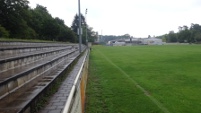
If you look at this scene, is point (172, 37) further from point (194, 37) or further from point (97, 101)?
point (97, 101)

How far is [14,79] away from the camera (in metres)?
5.93

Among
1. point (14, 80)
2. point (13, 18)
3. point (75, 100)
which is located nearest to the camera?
point (75, 100)

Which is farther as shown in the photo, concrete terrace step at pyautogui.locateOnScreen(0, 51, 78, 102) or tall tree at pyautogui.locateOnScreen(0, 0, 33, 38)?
tall tree at pyautogui.locateOnScreen(0, 0, 33, 38)

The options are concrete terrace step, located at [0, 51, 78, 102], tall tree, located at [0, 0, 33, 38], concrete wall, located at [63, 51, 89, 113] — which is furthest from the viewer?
tall tree, located at [0, 0, 33, 38]

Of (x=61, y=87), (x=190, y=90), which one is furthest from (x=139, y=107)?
(x=190, y=90)

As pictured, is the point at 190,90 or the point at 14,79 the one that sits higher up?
the point at 14,79

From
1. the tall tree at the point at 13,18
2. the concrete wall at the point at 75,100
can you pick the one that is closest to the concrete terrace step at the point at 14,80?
the concrete wall at the point at 75,100

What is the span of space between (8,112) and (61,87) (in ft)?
10.3

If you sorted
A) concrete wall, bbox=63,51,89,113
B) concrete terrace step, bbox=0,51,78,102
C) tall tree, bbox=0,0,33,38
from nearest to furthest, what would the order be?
concrete wall, bbox=63,51,89,113, concrete terrace step, bbox=0,51,78,102, tall tree, bbox=0,0,33,38

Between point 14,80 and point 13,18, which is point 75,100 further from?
point 13,18

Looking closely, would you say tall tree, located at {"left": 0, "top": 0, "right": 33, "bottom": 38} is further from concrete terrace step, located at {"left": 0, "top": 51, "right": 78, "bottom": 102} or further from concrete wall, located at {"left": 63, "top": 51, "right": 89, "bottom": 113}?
concrete wall, located at {"left": 63, "top": 51, "right": 89, "bottom": 113}

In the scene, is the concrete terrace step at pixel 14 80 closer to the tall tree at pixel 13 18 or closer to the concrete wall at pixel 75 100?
the concrete wall at pixel 75 100

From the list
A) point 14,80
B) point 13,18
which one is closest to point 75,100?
point 14,80

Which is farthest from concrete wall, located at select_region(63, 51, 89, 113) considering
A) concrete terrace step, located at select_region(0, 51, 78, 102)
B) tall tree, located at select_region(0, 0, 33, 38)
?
tall tree, located at select_region(0, 0, 33, 38)
